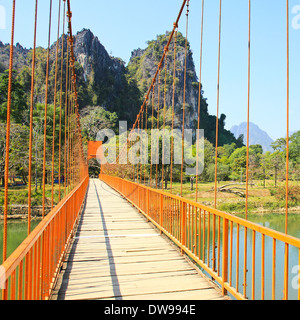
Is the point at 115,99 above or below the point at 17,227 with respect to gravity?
above

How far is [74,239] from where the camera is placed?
507 cm

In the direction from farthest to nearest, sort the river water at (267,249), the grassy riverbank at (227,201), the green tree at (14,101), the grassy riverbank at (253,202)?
the green tree at (14,101) → the grassy riverbank at (253,202) → the grassy riverbank at (227,201) → the river water at (267,249)

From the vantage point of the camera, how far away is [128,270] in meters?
3.42

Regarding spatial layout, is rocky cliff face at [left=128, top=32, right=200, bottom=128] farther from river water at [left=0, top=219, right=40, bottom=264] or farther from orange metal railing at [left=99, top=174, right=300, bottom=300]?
orange metal railing at [left=99, top=174, right=300, bottom=300]

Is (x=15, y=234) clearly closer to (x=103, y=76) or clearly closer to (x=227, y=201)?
(x=227, y=201)

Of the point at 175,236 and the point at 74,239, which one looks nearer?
the point at 175,236

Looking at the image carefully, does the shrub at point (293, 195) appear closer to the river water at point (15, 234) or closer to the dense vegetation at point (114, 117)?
the dense vegetation at point (114, 117)

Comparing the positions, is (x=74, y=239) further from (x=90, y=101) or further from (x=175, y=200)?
(x=90, y=101)

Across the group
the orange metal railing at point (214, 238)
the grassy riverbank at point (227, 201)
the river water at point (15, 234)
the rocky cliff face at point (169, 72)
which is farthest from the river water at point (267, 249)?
the rocky cliff face at point (169, 72)

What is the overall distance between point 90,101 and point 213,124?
51.0 m

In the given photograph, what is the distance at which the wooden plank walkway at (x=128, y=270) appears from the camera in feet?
8.93

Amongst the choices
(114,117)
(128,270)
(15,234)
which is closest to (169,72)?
(114,117)

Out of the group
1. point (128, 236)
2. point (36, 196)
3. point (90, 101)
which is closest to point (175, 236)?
point (128, 236)
